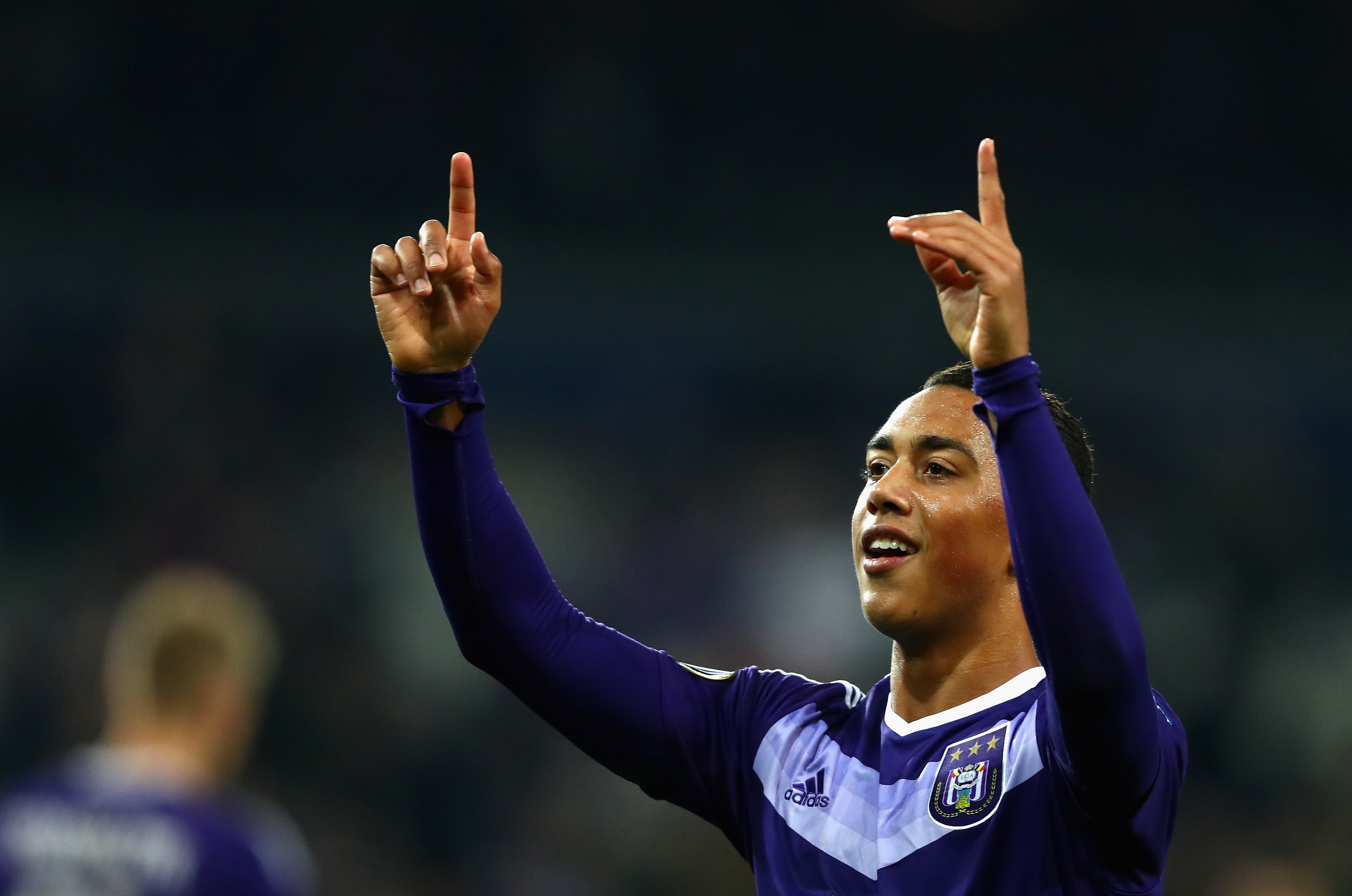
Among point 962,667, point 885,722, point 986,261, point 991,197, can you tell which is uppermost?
point 991,197

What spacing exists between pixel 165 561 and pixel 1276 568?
6509 millimetres

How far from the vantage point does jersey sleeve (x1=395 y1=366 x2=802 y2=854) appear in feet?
8.68

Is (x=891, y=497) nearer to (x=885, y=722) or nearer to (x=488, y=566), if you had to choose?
(x=885, y=722)

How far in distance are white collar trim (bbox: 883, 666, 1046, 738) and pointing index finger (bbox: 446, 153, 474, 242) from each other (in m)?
1.28

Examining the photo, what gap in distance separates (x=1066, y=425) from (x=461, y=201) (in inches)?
52.9

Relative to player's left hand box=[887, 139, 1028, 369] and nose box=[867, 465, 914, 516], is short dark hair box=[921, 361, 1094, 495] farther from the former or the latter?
player's left hand box=[887, 139, 1028, 369]

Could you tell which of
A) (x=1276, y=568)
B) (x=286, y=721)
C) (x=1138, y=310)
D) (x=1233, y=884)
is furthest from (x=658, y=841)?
(x=1138, y=310)

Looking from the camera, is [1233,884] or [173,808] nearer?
[173,808]

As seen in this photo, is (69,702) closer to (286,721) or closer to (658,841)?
(286,721)

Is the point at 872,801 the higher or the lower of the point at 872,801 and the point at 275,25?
the lower

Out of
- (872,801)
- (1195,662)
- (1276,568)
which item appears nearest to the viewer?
(872,801)

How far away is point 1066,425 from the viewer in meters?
2.92

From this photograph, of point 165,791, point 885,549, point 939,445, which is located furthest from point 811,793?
point 165,791

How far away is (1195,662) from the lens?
25.8ft
